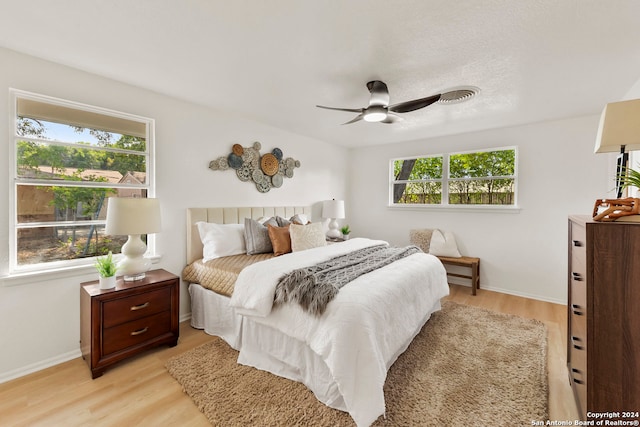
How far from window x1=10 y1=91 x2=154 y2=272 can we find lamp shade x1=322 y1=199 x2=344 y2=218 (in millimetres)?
2648

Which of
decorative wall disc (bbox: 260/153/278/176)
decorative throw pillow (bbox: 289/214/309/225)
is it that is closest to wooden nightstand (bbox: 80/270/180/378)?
decorative throw pillow (bbox: 289/214/309/225)

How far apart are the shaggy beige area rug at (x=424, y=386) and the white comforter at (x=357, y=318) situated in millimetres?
214

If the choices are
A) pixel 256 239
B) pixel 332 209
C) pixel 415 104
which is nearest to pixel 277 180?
pixel 332 209

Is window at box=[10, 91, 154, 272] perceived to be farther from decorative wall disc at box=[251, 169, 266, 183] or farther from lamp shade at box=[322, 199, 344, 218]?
lamp shade at box=[322, 199, 344, 218]

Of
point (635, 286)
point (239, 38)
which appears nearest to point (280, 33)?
point (239, 38)

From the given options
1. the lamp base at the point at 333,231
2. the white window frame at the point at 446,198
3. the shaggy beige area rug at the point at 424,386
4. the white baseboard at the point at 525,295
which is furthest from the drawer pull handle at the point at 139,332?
the white baseboard at the point at 525,295

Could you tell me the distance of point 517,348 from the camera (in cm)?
247

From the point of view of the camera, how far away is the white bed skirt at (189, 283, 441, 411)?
183 cm

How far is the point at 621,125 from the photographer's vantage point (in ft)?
4.80

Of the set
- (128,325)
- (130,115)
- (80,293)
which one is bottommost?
(128,325)

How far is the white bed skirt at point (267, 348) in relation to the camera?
6.00 ft

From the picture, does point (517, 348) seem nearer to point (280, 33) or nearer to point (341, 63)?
point (341, 63)

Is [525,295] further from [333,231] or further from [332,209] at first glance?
[332,209]

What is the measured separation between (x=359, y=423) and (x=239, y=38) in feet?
8.17
